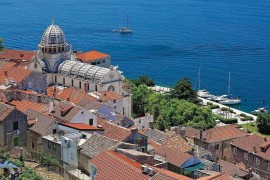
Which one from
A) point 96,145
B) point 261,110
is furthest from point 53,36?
point 261,110

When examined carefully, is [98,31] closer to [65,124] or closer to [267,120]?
[267,120]

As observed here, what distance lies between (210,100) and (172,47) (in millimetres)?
52035

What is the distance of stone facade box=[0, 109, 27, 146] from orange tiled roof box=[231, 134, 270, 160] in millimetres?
28709

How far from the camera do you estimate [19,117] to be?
43.7 m

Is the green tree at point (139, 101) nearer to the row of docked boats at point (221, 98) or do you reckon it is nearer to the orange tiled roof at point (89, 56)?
the orange tiled roof at point (89, 56)

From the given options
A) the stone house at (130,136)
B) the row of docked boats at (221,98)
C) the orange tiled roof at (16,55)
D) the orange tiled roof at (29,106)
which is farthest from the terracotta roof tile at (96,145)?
the row of docked boats at (221,98)

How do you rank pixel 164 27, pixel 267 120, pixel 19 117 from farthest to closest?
1. pixel 164 27
2. pixel 267 120
3. pixel 19 117

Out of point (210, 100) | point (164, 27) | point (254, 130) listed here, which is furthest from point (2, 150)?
point (164, 27)

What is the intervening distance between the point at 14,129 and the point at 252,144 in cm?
3082

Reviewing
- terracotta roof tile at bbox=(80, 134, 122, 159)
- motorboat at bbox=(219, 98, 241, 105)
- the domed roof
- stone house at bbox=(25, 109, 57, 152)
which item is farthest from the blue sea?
terracotta roof tile at bbox=(80, 134, 122, 159)

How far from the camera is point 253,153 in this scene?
62.7m

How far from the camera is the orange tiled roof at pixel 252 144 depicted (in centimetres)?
6233

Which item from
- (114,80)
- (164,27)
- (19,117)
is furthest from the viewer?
(164,27)

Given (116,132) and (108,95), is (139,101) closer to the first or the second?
(108,95)
